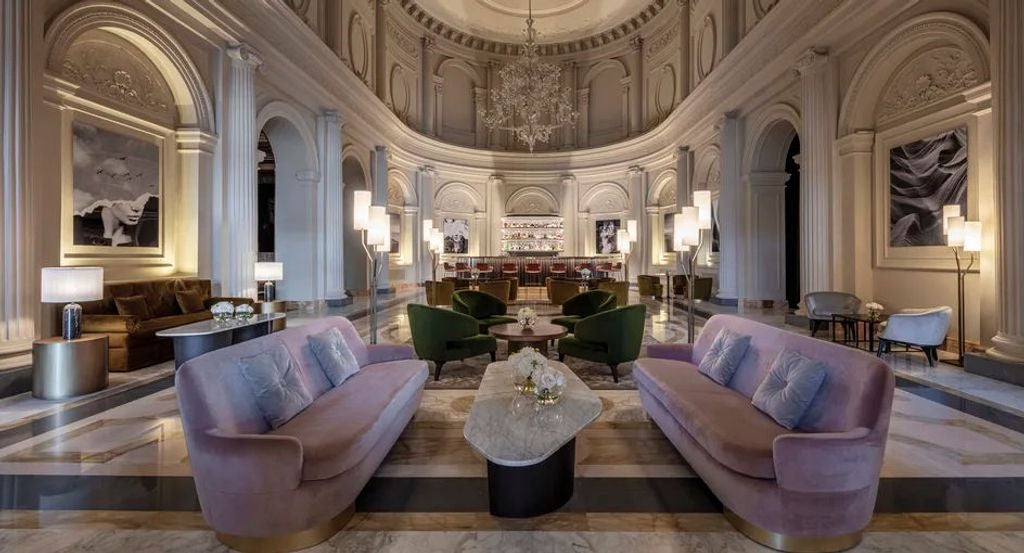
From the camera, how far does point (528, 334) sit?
5.09 m

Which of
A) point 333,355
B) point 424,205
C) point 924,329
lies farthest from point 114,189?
point 424,205

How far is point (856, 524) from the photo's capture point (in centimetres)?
197

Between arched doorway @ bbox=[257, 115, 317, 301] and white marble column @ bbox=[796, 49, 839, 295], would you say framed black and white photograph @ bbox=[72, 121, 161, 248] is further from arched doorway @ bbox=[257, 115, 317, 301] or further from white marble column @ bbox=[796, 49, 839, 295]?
white marble column @ bbox=[796, 49, 839, 295]

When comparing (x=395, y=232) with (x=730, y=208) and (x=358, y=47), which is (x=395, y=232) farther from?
(x=730, y=208)

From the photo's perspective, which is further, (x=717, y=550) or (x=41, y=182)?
(x=41, y=182)

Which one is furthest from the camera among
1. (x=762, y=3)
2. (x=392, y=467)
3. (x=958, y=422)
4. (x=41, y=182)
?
(x=762, y=3)

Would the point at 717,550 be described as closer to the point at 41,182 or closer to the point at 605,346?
the point at 605,346

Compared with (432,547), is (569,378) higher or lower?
higher

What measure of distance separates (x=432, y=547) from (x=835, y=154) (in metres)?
7.76

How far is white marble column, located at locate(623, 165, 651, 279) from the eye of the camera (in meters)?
15.9

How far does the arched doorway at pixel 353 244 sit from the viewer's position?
12.4 meters

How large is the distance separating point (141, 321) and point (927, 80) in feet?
31.6

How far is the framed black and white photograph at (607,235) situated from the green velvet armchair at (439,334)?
12931 millimetres

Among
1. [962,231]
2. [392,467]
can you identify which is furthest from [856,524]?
[962,231]
